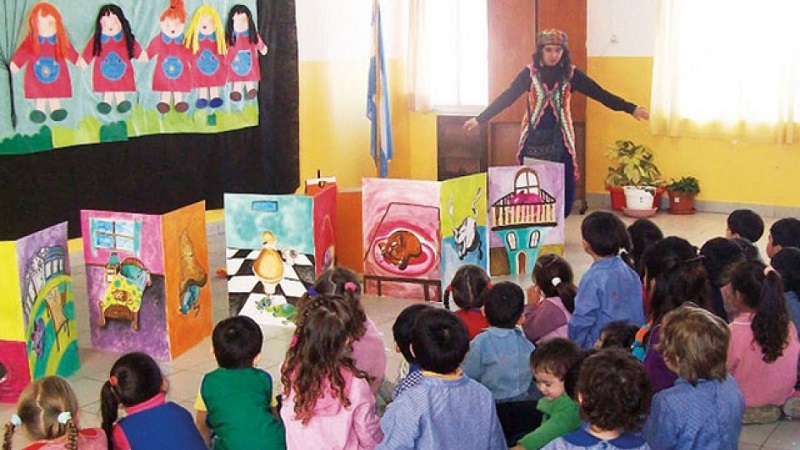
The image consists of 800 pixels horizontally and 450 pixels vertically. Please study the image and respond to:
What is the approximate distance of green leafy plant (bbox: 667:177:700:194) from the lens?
8.57 m

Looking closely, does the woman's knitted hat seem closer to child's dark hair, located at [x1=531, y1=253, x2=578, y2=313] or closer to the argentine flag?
the argentine flag

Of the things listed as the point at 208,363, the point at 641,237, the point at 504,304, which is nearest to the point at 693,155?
the point at 641,237

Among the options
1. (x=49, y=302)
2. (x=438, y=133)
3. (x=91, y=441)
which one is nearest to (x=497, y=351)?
(x=91, y=441)

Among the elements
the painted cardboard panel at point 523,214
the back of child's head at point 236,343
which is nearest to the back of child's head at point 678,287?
the back of child's head at point 236,343

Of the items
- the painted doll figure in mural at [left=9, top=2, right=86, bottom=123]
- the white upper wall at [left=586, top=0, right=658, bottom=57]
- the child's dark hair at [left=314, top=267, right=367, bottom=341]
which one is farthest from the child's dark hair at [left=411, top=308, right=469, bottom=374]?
the white upper wall at [left=586, top=0, right=658, bottom=57]

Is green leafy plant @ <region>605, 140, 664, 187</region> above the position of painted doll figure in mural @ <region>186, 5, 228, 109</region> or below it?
below

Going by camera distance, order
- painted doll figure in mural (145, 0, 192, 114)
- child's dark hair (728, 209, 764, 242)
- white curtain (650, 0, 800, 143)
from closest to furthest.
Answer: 1. child's dark hair (728, 209, 764, 242)
2. painted doll figure in mural (145, 0, 192, 114)
3. white curtain (650, 0, 800, 143)

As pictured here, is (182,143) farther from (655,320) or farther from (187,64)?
(655,320)

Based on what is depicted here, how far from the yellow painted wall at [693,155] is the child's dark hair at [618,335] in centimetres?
519

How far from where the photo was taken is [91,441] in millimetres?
2896

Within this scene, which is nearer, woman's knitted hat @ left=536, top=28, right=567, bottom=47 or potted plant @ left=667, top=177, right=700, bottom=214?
woman's knitted hat @ left=536, top=28, right=567, bottom=47

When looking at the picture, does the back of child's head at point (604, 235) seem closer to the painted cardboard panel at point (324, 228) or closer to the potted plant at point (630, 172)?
the painted cardboard panel at point (324, 228)

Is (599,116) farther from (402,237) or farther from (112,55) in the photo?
(112,55)

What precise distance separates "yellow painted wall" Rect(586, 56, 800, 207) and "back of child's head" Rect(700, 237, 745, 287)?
4226 millimetres
